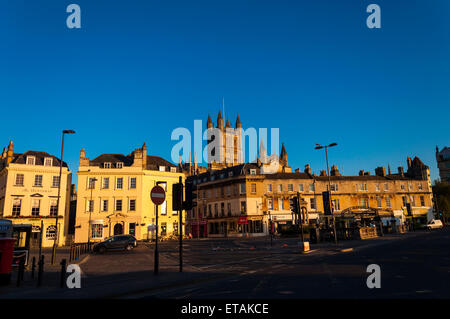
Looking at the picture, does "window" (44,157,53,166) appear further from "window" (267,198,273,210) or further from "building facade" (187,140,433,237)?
"window" (267,198,273,210)

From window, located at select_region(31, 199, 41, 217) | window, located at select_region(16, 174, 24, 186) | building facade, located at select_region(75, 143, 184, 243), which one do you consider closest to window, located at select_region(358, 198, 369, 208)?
building facade, located at select_region(75, 143, 184, 243)

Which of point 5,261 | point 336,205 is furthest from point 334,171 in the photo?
point 5,261

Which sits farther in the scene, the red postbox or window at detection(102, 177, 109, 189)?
window at detection(102, 177, 109, 189)

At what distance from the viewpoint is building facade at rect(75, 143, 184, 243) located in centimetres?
4472

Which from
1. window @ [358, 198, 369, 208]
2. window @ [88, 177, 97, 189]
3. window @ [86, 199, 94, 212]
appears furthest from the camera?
window @ [358, 198, 369, 208]

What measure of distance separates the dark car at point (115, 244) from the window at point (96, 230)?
A: 16.5 metres

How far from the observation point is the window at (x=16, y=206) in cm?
4119

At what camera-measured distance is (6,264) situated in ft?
36.0

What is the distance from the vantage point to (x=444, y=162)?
97.0m

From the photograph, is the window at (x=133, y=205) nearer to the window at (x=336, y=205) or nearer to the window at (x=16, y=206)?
the window at (x=16, y=206)

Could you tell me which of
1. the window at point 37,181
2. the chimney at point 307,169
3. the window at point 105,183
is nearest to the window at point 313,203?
the chimney at point 307,169

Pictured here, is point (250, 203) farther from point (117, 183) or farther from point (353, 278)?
point (353, 278)
